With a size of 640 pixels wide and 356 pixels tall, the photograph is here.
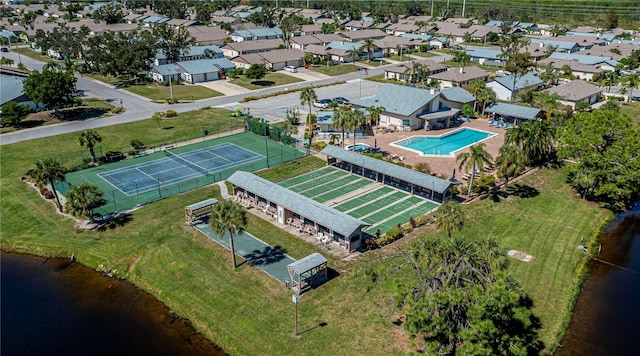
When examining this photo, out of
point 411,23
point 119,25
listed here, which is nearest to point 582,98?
point 411,23

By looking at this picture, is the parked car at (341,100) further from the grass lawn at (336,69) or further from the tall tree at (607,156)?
the tall tree at (607,156)

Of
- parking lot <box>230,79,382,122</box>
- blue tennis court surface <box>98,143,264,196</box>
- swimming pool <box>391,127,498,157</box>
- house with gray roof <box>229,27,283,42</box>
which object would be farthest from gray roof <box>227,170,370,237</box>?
house with gray roof <box>229,27,283,42</box>

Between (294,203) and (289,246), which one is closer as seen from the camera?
(289,246)

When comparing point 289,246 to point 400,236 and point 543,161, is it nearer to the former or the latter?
point 400,236

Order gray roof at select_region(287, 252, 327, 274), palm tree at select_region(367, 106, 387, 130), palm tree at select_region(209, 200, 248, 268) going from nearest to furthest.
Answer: gray roof at select_region(287, 252, 327, 274) < palm tree at select_region(209, 200, 248, 268) < palm tree at select_region(367, 106, 387, 130)

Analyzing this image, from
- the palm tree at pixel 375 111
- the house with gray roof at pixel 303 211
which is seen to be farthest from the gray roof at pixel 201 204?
the palm tree at pixel 375 111

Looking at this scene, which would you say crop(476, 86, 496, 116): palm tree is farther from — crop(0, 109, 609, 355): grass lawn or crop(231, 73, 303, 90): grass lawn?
crop(231, 73, 303, 90): grass lawn
